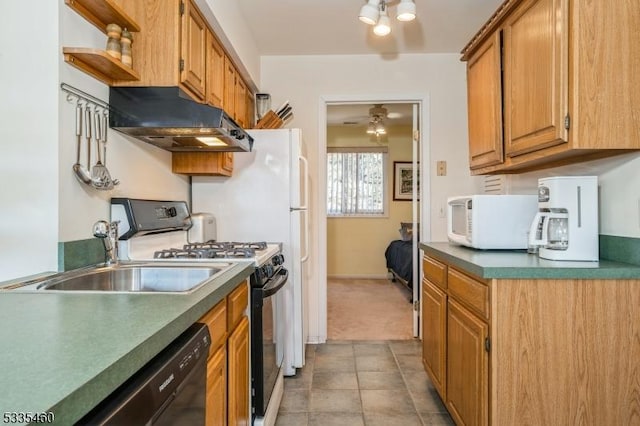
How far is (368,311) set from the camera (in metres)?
4.21

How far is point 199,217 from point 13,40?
4.02 ft

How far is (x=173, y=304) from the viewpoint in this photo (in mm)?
973

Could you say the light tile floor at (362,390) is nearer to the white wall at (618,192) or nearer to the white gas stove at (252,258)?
the white gas stove at (252,258)

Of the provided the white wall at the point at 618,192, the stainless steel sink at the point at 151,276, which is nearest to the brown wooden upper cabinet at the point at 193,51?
the stainless steel sink at the point at 151,276

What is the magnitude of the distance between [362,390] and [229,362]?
51.3 inches

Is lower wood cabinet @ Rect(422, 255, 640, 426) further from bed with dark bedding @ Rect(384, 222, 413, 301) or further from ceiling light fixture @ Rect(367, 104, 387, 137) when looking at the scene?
ceiling light fixture @ Rect(367, 104, 387, 137)

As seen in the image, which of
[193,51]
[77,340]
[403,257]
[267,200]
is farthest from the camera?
[403,257]

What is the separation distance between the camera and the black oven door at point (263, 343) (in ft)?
5.70

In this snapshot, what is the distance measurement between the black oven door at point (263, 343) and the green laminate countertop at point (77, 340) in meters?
0.61

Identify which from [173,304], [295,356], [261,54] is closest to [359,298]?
[295,356]

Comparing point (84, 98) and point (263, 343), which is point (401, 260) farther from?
point (84, 98)

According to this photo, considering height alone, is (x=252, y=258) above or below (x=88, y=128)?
below

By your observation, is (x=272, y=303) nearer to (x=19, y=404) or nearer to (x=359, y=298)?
(x=19, y=404)

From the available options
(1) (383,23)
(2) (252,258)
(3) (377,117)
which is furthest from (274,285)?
(3) (377,117)
